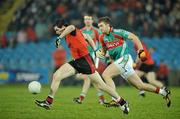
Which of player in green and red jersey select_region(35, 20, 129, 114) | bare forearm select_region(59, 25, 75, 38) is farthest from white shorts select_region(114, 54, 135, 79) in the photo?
bare forearm select_region(59, 25, 75, 38)

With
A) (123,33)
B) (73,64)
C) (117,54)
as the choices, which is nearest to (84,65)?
(73,64)

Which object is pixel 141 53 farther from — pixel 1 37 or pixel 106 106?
pixel 1 37

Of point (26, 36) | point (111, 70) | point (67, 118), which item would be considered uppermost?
point (26, 36)

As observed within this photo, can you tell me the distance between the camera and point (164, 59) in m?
28.6

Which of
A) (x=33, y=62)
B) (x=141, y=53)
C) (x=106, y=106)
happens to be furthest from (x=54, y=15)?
(x=141, y=53)

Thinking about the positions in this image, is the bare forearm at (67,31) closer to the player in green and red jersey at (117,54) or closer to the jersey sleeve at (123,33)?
the player in green and red jersey at (117,54)

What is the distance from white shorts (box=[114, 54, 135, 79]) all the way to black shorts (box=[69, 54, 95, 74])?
643 mm

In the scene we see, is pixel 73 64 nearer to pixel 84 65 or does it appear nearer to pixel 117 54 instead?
pixel 84 65

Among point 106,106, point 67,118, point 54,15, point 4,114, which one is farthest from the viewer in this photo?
point 54,15

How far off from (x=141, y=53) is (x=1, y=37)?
19.9 metres

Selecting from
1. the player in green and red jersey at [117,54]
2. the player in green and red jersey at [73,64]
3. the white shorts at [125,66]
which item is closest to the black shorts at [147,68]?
the player in green and red jersey at [117,54]

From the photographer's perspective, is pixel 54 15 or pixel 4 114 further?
pixel 54 15

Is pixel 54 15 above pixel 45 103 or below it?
above

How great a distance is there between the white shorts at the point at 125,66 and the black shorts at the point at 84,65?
2.11 ft
